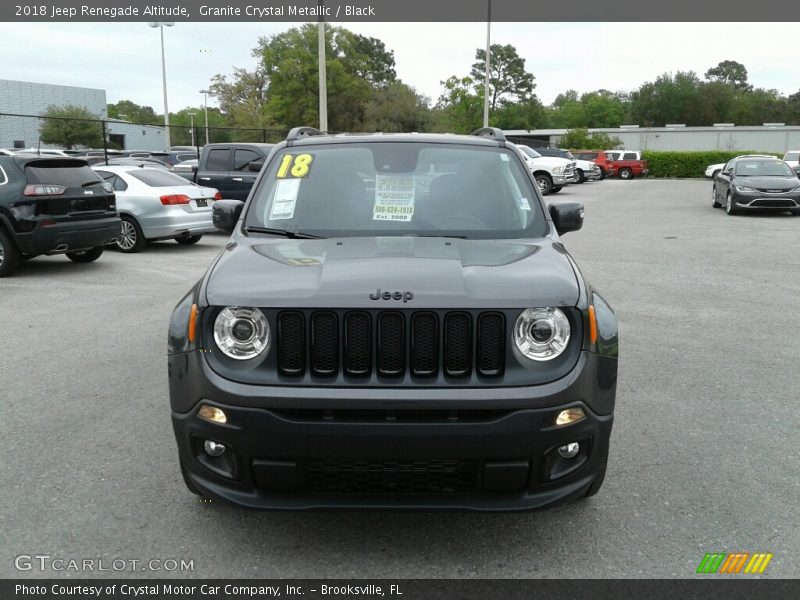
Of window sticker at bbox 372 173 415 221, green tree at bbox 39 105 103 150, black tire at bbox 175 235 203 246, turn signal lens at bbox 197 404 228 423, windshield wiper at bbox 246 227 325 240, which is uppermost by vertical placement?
green tree at bbox 39 105 103 150

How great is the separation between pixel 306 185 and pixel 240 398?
1.77m

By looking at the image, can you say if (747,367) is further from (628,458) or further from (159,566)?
(159,566)

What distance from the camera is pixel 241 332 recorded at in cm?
300

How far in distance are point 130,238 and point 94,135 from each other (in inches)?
1321

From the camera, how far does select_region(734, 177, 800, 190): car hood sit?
19.5 metres

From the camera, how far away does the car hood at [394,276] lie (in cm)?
294

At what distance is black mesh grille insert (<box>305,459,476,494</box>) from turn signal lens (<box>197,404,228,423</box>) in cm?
38

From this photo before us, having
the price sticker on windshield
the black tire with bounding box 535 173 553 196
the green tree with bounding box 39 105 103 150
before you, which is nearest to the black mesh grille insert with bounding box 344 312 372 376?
the price sticker on windshield

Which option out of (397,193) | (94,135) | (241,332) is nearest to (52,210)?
(397,193)

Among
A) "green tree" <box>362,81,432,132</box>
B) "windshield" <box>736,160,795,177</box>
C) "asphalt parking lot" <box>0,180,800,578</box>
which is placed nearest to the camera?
"asphalt parking lot" <box>0,180,800,578</box>

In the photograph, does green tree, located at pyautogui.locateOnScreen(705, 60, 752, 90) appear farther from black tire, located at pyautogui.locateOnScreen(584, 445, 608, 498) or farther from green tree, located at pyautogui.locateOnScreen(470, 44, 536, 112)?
black tire, located at pyautogui.locateOnScreen(584, 445, 608, 498)

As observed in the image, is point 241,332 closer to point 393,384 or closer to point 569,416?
point 393,384

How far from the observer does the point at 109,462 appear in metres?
4.12
